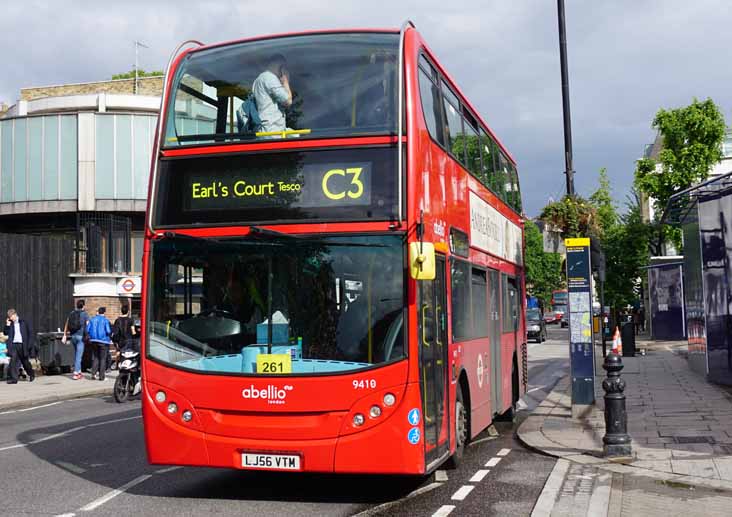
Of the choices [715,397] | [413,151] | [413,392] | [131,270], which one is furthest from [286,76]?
[131,270]

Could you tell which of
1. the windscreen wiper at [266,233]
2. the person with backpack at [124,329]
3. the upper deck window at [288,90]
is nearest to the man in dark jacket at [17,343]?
the person with backpack at [124,329]

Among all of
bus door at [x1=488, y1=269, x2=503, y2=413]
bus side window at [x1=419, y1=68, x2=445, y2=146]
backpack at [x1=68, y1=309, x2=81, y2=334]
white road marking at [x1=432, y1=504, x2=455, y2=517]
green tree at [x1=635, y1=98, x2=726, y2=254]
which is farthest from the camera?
green tree at [x1=635, y1=98, x2=726, y2=254]

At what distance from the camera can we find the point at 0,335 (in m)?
23.0

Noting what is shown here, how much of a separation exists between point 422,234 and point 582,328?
24.8 feet

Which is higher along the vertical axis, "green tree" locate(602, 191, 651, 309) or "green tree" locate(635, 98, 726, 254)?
"green tree" locate(635, 98, 726, 254)

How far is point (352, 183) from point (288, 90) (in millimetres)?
1165

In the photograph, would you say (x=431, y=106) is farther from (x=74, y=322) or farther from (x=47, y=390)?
(x=74, y=322)

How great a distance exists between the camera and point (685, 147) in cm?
4972

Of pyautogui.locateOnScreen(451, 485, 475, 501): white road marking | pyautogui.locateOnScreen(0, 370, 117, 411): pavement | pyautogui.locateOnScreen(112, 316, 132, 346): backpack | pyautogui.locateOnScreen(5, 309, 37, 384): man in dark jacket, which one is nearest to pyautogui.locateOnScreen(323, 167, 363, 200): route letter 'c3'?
pyautogui.locateOnScreen(451, 485, 475, 501): white road marking

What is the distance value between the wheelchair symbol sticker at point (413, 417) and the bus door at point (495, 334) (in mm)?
4498

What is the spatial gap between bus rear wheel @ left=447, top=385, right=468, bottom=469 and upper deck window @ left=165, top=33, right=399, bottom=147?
3080 millimetres

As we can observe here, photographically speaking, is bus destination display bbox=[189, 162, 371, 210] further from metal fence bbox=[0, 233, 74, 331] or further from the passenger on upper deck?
metal fence bbox=[0, 233, 74, 331]

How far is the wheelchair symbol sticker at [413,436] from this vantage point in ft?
25.3

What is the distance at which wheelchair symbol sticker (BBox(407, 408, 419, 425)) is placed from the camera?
774 cm
